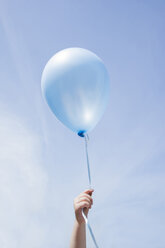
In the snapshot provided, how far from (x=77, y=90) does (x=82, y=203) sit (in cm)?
155

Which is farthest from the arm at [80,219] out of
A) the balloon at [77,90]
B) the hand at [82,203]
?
the balloon at [77,90]

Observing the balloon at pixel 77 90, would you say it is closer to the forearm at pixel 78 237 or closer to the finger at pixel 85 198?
the finger at pixel 85 198

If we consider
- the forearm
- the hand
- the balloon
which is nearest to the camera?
the hand

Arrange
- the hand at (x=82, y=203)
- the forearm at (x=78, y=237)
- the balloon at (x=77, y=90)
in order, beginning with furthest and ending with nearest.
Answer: the balloon at (x=77, y=90) → the forearm at (x=78, y=237) → the hand at (x=82, y=203)

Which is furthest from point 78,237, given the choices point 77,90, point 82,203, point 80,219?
point 77,90

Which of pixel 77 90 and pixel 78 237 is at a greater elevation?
pixel 77 90

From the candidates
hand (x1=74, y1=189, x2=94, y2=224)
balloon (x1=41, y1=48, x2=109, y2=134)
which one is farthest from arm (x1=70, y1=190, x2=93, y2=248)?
balloon (x1=41, y1=48, x2=109, y2=134)

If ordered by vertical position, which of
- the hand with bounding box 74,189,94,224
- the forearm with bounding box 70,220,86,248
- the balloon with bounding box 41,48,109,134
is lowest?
the forearm with bounding box 70,220,86,248

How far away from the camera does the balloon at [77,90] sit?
3510mm

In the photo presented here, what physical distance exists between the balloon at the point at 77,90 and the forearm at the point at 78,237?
1269 mm

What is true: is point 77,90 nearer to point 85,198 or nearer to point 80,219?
point 85,198

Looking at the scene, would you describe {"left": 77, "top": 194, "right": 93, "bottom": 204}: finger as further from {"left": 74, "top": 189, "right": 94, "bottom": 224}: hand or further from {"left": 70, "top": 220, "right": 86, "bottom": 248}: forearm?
{"left": 70, "top": 220, "right": 86, "bottom": 248}: forearm

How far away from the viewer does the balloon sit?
3.51 m

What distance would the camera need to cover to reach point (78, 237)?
2748mm
